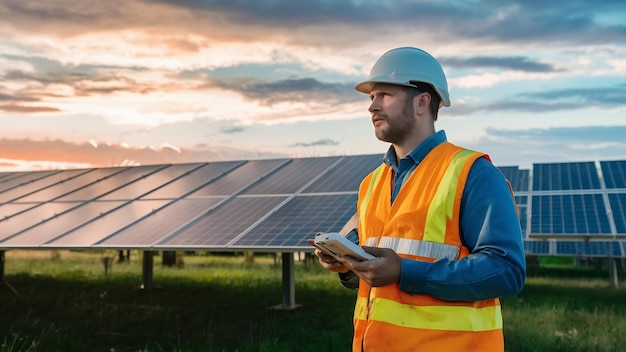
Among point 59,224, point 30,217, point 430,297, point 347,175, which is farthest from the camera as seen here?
point 30,217

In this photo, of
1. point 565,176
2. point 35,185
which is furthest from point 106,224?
point 565,176

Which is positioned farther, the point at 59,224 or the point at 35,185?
the point at 35,185

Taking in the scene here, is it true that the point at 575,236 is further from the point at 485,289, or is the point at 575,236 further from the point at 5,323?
the point at 5,323

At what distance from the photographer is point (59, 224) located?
1361 centimetres

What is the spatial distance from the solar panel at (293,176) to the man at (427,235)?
30.4 ft

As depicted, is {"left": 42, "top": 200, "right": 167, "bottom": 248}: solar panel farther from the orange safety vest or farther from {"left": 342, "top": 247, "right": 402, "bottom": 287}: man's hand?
{"left": 342, "top": 247, "right": 402, "bottom": 287}: man's hand

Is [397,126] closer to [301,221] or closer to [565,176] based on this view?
[301,221]

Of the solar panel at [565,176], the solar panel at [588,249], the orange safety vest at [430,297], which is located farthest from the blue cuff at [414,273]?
the solar panel at [588,249]

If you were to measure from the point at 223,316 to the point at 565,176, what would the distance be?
8805 millimetres

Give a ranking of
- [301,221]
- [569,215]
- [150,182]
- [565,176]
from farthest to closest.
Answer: [150,182] < [565,176] < [569,215] < [301,221]

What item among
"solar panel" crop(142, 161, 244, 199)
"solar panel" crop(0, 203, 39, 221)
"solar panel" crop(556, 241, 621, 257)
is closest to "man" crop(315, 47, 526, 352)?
"solar panel" crop(142, 161, 244, 199)

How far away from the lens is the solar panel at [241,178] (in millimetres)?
13962

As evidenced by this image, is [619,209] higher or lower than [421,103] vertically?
higher

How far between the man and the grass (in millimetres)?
6570
